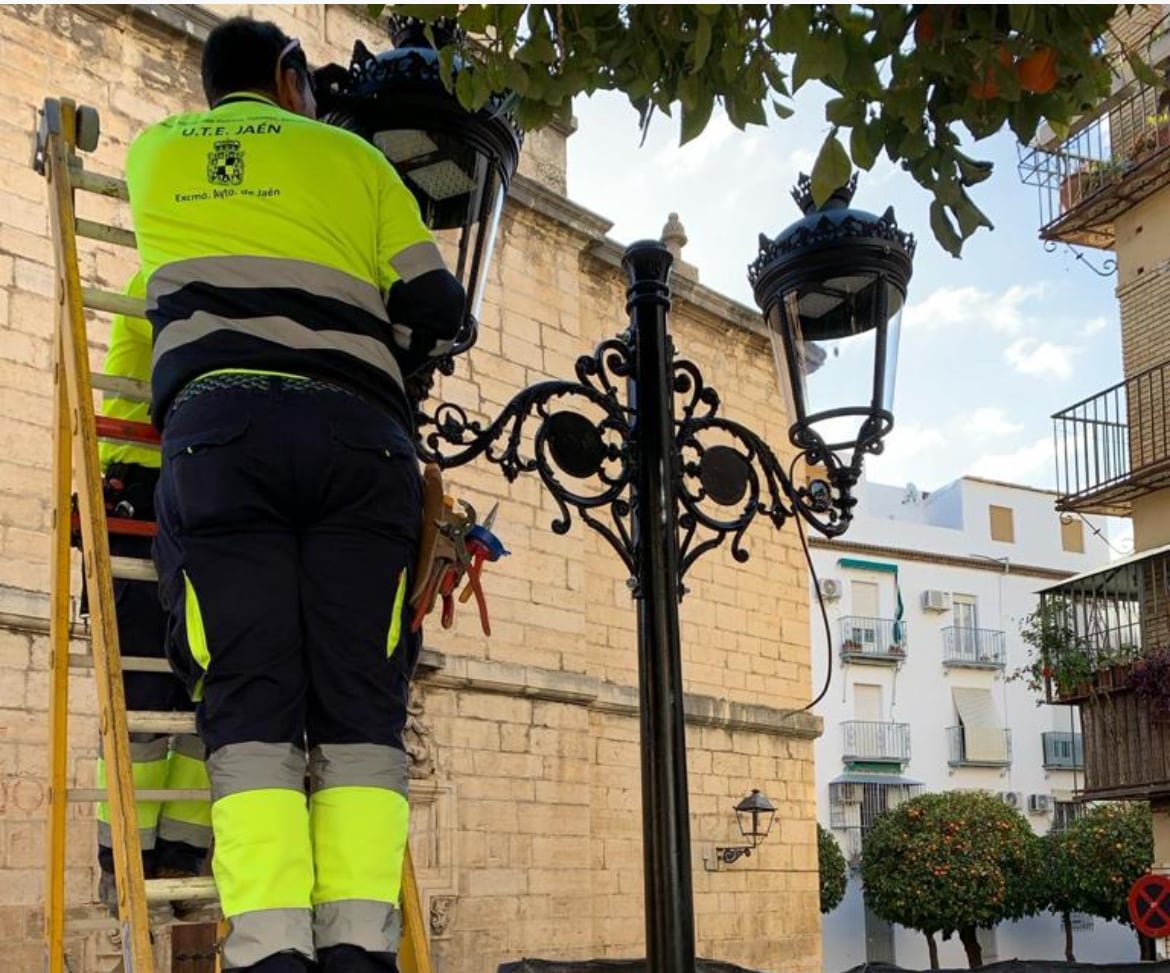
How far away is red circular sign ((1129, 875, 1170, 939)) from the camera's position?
15.4 metres

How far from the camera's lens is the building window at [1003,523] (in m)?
38.0

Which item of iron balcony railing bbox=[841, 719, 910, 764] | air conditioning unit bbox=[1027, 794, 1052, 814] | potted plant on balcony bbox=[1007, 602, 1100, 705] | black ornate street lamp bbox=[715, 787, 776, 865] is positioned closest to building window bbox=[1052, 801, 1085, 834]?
air conditioning unit bbox=[1027, 794, 1052, 814]

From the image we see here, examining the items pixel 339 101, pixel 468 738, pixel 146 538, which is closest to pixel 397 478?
pixel 146 538

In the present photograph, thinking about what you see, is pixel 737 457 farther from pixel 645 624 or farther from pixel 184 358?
pixel 184 358

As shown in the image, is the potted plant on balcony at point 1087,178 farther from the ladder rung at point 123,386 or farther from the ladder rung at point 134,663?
the ladder rung at point 134,663

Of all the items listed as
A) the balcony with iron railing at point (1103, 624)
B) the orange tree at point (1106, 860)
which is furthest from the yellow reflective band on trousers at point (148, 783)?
the orange tree at point (1106, 860)

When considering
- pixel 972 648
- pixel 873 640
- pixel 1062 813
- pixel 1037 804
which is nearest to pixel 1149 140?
pixel 873 640

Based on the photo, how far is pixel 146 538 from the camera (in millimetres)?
3061

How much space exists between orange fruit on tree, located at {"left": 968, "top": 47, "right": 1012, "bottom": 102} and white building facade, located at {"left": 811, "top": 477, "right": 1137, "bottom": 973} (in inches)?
1106

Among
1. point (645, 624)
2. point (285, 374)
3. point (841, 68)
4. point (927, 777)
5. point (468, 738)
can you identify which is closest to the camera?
point (285, 374)

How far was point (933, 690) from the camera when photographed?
3428cm

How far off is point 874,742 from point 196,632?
31500 mm

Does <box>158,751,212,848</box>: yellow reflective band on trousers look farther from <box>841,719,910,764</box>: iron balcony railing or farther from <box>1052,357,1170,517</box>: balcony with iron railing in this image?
<box>841,719,910,764</box>: iron balcony railing

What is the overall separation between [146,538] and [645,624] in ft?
3.90
